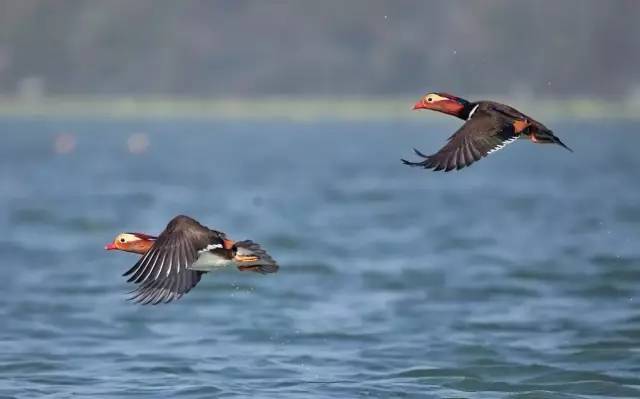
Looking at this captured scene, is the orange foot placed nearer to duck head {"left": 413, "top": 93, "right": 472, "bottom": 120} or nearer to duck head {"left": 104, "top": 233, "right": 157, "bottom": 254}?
duck head {"left": 104, "top": 233, "right": 157, "bottom": 254}

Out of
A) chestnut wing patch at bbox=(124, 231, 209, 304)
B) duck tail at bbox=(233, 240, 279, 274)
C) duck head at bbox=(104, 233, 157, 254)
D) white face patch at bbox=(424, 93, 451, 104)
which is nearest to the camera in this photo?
chestnut wing patch at bbox=(124, 231, 209, 304)

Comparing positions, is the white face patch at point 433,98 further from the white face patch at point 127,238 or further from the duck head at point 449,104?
the white face patch at point 127,238

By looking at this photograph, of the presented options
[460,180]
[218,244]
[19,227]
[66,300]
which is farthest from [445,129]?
[218,244]

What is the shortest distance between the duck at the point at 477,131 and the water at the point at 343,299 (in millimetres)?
4174

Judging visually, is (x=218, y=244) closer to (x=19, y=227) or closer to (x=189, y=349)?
(x=189, y=349)

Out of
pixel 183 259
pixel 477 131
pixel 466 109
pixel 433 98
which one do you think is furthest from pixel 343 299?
pixel 183 259

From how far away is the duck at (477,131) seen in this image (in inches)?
560

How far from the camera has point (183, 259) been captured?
564 inches

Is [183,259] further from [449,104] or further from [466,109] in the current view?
[466,109]

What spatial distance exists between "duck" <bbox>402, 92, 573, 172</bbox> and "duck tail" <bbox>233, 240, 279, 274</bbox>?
1.78m

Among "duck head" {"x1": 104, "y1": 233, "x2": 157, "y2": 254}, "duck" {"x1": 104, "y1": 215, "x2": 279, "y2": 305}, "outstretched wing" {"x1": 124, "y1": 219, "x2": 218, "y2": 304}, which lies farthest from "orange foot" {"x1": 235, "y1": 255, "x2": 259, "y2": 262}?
"duck head" {"x1": 104, "y1": 233, "x2": 157, "y2": 254}

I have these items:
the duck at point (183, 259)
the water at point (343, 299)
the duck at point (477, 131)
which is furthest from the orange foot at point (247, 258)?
the water at point (343, 299)

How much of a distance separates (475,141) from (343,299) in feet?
39.7

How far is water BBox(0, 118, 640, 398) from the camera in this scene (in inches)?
744
